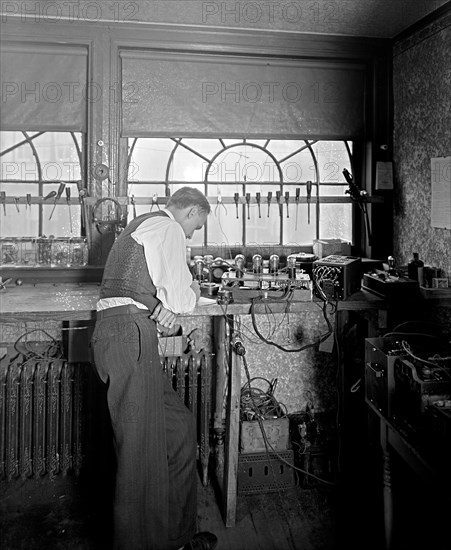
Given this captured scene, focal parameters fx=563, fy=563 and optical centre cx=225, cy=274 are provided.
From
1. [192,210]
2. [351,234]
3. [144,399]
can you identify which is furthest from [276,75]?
[144,399]

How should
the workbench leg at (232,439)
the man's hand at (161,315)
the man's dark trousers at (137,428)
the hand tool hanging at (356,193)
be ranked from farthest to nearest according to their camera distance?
1. the hand tool hanging at (356,193)
2. the workbench leg at (232,439)
3. the man's hand at (161,315)
4. the man's dark trousers at (137,428)

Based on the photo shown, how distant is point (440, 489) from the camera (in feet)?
5.38

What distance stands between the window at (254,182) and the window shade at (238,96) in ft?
0.41

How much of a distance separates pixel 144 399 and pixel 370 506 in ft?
4.31

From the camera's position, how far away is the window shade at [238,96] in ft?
10.7

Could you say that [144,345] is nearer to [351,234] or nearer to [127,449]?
[127,449]

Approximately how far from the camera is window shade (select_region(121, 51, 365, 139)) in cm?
325

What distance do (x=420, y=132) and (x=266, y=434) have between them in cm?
187

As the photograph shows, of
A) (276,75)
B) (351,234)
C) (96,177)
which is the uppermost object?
(276,75)

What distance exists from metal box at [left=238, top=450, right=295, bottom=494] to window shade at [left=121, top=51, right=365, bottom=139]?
1.83m

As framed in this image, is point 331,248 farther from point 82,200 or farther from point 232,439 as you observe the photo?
point 82,200

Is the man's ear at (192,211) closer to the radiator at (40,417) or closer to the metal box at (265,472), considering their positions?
the radiator at (40,417)

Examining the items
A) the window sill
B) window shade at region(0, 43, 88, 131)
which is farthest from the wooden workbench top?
window shade at region(0, 43, 88, 131)

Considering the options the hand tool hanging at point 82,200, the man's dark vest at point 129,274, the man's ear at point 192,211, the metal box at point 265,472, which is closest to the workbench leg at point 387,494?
the metal box at point 265,472
